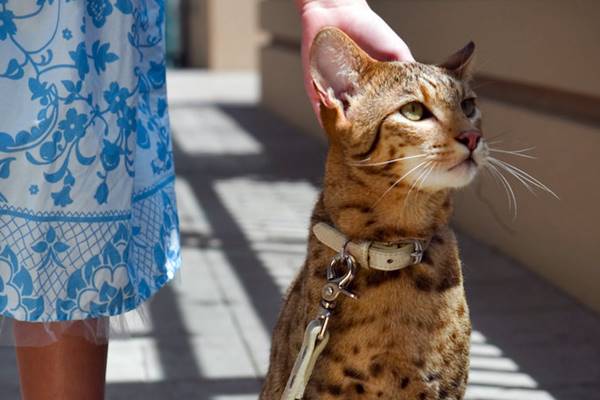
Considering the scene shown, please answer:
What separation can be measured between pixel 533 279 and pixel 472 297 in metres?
0.45

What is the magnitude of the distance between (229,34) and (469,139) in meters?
17.4

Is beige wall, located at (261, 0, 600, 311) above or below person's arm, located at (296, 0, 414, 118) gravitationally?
below

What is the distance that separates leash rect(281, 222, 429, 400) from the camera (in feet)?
7.52

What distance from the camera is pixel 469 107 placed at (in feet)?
8.04

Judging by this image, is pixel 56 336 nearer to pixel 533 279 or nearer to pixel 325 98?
pixel 325 98

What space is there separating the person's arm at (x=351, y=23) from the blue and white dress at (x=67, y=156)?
411 millimetres

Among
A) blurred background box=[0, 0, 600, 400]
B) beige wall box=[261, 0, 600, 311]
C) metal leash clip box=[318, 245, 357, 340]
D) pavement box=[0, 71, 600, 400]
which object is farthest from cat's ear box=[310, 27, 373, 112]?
beige wall box=[261, 0, 600, 311]

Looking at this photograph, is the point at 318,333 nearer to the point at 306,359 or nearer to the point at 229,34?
the point at 306,359

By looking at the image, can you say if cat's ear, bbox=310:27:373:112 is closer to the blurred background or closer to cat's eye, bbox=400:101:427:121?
cat's eye, bbox=400:101:427:121

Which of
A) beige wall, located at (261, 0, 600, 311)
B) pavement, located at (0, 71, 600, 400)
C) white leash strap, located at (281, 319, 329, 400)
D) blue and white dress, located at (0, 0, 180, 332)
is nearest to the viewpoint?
white leash strap, located at (281, 319, 329, 400)

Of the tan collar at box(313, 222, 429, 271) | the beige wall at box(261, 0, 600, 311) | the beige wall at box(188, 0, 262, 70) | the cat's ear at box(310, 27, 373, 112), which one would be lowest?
the beige wall at box(188, 0, 262, 70)

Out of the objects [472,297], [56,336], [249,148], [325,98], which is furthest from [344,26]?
[249,148]

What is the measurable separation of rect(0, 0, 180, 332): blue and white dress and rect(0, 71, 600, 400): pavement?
3.25 feet

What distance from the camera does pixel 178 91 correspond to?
15.8 meters
